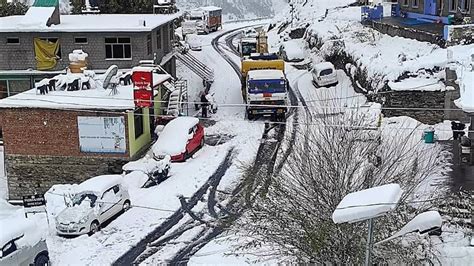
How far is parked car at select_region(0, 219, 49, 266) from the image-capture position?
1828cm

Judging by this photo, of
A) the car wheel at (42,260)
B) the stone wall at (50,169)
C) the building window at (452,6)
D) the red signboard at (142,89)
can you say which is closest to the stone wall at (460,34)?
the building window at (452,6)

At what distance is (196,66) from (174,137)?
1818 cm

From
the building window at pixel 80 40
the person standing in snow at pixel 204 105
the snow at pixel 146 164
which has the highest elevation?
the building window at pixel 80 40

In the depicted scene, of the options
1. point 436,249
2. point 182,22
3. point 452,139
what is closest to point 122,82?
point 452,139

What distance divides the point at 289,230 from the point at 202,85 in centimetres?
2918

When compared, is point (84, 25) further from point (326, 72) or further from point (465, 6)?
point (465, 6)

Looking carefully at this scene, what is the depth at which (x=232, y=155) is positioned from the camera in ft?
98.5

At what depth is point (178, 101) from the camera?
117 ft

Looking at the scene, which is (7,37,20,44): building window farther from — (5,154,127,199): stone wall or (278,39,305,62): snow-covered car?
(278,39,305,62): snow-covered car

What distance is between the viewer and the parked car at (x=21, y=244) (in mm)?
18281

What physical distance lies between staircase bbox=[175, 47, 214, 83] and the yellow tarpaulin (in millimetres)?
10172

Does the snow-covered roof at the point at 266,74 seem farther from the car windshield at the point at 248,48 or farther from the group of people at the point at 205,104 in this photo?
the car windshield at the point at 248,48

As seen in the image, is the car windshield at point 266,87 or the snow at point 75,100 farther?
the car windshield at point 266,87

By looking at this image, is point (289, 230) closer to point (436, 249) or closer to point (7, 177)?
point (436, 249)
